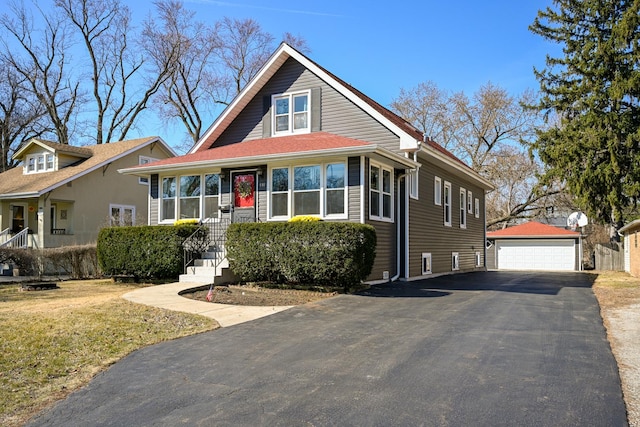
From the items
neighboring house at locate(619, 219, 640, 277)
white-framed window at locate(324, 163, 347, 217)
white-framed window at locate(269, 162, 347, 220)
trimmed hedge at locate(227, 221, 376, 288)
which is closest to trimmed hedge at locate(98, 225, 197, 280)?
trimmed hedge at locate(227, 221, 376, 288)

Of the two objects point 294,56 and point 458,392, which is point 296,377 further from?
point 294,56

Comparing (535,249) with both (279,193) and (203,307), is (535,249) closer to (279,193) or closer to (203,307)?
(279,193)

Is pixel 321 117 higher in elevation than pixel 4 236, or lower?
higher

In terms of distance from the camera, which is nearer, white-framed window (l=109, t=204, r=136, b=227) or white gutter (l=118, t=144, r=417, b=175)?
white gutter (l=118, t=144, r=417, b=175)

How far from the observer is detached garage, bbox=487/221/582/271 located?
1074 inches

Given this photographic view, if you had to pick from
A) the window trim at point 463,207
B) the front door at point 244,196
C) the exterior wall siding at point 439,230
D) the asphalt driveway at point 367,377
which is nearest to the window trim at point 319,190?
the front door at point 244,196

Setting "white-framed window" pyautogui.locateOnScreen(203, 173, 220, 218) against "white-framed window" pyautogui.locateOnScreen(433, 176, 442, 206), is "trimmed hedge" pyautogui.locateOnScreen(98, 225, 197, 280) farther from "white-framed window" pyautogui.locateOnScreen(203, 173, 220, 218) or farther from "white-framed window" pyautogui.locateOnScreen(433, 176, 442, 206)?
"white-framed window" pyautogui.locateOnScreen(433, 176, 442, 206)

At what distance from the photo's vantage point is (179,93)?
1414 inches

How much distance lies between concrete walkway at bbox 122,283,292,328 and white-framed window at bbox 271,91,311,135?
735cm

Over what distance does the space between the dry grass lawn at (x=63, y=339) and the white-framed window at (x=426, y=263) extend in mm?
10076

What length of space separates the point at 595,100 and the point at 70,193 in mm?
25507

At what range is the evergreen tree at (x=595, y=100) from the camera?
78.1 ft

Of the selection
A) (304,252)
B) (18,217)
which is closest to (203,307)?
(304,252)

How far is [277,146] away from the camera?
14.6 metres
